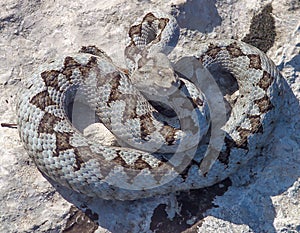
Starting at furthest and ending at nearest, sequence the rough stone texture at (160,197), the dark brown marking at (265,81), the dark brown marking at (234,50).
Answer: the dark brown marking at (234,50) → the dark brown marking at (265,81) → the rough stone texture at (160,197)

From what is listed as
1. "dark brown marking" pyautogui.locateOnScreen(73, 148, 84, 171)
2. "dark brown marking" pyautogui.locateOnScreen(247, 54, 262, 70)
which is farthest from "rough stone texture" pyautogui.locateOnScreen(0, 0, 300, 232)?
"dark brown marking" pyautogui.locateOnScreen(73, 148, 84, 171)

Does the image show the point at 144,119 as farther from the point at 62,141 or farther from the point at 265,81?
the point at 265,81

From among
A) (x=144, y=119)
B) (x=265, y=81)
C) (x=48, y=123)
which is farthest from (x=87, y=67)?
(x=265, y=81)

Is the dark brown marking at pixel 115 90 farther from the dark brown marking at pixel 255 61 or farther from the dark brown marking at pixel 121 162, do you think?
the dark brown marking at pixel 255 61

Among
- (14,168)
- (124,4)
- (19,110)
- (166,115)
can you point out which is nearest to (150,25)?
(124,4)

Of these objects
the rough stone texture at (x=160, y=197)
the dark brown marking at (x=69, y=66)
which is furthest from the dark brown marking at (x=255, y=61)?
the dark brown marking at (x=69, y=66)

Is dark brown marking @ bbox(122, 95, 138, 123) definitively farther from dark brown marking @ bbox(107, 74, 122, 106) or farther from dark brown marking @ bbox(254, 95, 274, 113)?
dark brown marking @ bbox(254, 95, 274, 113)

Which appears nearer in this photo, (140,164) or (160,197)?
(140,164)
